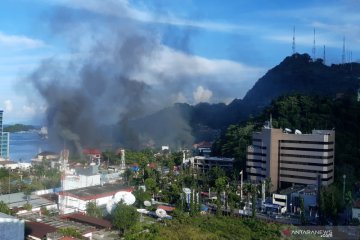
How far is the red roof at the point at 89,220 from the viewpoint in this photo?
11.6 m

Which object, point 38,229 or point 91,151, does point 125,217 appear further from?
point 91,151

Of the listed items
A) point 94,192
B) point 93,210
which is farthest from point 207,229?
point 94,192

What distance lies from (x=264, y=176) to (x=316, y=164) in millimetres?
2166

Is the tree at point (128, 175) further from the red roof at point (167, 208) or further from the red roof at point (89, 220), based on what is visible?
the red roof at point (89, 220)

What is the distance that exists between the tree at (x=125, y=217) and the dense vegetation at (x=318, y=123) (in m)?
8.99

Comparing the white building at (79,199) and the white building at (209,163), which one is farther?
the white building at (209,163)

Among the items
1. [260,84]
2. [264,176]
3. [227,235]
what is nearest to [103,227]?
[227,235]

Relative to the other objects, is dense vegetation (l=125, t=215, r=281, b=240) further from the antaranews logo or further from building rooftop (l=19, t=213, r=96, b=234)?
building rooftop (l=19, t=213, r=96, b=234)

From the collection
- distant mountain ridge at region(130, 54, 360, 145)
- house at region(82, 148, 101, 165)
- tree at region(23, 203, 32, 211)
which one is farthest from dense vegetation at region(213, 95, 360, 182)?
distant mountain ridge at region(130, 54, 360, 145)

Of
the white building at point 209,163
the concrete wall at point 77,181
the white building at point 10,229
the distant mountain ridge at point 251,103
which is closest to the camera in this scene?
the white building at point 10,229

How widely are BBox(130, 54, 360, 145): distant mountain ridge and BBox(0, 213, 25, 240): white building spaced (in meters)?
25.7

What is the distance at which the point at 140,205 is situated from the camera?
1387cm

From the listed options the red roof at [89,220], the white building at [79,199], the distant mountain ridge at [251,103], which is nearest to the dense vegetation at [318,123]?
the white building at [79,199]

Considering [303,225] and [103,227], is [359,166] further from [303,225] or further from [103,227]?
[103,227]
